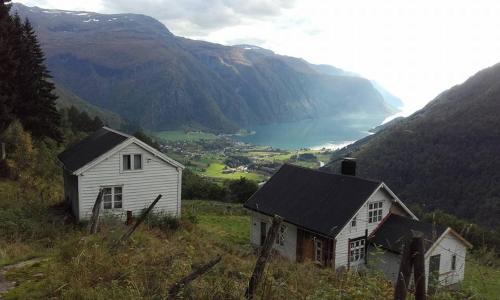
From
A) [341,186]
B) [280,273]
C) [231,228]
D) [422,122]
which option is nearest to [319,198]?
[341,186]

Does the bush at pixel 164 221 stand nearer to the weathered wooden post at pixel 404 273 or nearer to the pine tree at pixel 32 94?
the weathered wooden post at pixel 404 273

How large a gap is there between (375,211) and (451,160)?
9526cm

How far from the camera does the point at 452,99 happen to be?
506ft

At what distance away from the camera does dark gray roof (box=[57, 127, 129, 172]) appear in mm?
22656

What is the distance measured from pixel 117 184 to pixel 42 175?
10021mm

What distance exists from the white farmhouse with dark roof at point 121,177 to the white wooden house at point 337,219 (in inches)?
231

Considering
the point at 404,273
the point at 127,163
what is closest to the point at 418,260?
the point at 404,273

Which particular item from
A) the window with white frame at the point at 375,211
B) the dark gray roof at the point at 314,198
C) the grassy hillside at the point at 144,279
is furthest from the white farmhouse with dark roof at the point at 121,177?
the grassy hillside at the point at 144,279

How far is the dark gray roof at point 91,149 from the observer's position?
74.3ft

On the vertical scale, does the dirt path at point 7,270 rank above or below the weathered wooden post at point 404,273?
below

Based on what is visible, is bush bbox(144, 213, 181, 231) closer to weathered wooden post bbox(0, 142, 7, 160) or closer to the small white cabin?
the small white cabin

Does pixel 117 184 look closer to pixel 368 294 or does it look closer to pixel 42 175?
pixel 42 175

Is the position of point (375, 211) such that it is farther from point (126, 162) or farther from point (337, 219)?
point (126, 162)

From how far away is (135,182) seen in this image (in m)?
23.3
